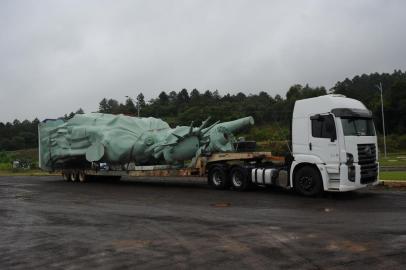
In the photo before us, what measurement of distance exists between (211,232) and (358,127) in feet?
23.5

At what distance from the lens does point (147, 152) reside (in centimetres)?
2223

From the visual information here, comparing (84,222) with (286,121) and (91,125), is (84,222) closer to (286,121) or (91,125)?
(286,121)

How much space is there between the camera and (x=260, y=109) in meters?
54.6

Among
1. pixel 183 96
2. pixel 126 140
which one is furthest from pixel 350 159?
pixel 183 96

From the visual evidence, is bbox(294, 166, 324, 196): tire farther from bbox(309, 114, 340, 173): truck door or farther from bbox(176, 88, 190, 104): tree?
bbox(176, 88, 190, 104): tree

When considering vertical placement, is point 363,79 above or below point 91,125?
above

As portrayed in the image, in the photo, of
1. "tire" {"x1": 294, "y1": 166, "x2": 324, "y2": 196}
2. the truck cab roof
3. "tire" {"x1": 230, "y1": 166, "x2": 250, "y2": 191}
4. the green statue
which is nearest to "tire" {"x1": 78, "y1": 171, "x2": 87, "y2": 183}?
the green statue

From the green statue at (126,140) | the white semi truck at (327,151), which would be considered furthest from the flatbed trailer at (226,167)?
the green statue at (126,140)

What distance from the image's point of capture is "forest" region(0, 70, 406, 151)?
31.7m

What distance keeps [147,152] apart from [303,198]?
9.31m

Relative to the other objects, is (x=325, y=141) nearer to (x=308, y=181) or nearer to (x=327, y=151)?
(x=327, y=151)

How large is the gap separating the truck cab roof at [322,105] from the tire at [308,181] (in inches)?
68.9

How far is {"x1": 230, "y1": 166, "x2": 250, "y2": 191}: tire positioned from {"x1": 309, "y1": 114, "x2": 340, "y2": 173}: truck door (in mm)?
3175

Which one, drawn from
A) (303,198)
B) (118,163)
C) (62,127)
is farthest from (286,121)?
(62,127)
